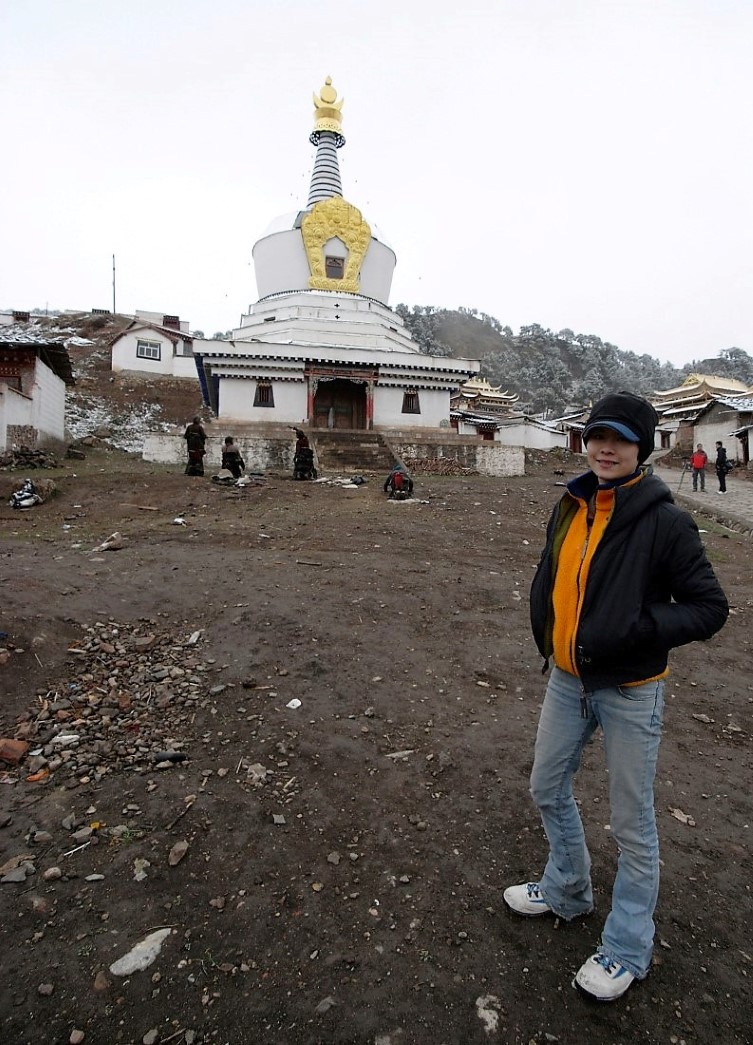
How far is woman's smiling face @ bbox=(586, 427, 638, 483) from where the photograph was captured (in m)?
2.12

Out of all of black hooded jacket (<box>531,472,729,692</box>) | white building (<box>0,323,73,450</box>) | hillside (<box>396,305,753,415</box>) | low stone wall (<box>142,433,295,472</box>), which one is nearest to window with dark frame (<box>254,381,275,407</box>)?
low stone wall (<box>142,433,295,472</box>)

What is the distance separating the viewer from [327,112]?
92.8 ft

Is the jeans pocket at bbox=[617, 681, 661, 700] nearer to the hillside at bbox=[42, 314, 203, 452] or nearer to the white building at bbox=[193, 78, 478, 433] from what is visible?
the white building at bbox=[193, 78, 478, 433]

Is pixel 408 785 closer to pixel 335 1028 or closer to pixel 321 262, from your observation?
pixel 335 1028

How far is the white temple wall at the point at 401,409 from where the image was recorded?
21.0m

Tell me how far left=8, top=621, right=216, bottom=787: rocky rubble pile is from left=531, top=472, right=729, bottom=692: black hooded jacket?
8.58 ft

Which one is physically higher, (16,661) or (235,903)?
(16,661)

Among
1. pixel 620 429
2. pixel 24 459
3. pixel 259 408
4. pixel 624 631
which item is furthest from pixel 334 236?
pixel 624 631

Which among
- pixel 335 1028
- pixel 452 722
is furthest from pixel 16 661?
pixel 335 1028

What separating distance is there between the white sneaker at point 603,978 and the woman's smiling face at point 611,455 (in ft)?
5.74

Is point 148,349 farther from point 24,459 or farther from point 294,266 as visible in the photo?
point 24,459

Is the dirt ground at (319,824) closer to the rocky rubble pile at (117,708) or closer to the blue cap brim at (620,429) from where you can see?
the rocky rubble pile at (117,708)

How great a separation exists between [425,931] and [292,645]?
9.59 ft

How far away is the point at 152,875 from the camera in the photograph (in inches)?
101
